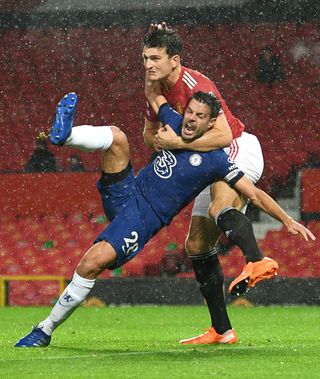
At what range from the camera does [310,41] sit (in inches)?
637

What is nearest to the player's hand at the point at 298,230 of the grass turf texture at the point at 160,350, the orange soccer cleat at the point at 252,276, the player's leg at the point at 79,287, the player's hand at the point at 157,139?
the orange soccer cleat at the point at 252,276

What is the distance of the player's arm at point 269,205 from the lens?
19.3ft

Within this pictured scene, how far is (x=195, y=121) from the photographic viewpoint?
6.01m

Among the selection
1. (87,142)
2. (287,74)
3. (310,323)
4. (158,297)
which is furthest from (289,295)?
(87,142)

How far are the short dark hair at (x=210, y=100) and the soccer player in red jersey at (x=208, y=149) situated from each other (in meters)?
0.09

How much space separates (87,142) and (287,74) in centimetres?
1044

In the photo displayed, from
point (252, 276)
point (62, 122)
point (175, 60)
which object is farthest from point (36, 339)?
point (175, 60)

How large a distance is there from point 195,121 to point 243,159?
75 centimetres

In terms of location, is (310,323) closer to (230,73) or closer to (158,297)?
(158,297)

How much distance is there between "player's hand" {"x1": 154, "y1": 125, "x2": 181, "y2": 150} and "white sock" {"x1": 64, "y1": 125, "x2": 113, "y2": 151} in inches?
10.8

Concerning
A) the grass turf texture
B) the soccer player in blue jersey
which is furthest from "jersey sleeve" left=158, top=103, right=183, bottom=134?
the grass turf texture

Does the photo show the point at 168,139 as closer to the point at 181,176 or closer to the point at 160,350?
the point at 181,176

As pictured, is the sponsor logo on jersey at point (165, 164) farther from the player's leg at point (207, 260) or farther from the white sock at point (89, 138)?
the player's leg at point (207, 260)

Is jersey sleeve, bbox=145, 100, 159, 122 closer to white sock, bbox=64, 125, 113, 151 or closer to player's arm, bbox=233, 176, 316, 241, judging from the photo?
white sock, bbox=64, 125, 113, 151
